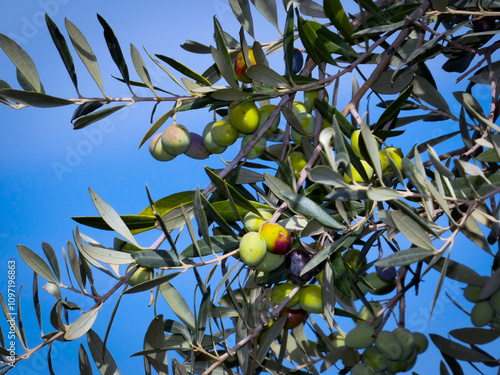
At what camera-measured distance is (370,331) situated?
88 cm

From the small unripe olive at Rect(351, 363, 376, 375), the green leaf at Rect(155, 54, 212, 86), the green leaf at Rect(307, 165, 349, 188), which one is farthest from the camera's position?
the small unripe olive at Rect(351, 363, 376, 375)

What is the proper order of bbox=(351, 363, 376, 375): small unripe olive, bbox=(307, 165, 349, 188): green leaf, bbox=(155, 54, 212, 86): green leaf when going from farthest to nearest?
1. bbox=(351, 363, 376, 375): small unripe olive
2. bbox=(155, 54, 212, 86): green leaf
3. bbox=(307, 165, 349, 188): green leaf

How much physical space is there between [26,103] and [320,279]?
504 mm

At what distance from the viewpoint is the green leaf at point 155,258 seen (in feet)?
2.23

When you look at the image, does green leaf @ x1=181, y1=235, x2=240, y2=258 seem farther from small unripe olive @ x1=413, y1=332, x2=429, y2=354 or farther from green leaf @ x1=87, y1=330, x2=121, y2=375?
small unripe olive @ x1=413, y1=332, x2=429, y2=354

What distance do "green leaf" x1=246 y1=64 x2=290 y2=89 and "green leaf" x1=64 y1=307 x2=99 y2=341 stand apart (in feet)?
1.29

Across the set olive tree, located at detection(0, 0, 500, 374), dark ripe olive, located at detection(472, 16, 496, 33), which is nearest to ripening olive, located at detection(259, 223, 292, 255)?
olive tree, located at detection(0, 0, 500, 374)

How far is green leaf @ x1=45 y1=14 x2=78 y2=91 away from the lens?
30.5 inches

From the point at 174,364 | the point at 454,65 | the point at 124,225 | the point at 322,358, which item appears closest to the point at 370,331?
the point at 322,358

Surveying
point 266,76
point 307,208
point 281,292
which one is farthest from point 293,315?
point 266,76

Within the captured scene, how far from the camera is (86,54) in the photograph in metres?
0.81

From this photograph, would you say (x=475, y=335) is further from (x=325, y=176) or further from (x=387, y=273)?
(x=325, y=176)

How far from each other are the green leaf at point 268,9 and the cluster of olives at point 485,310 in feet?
1.79

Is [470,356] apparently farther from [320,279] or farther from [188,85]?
[188,85]
